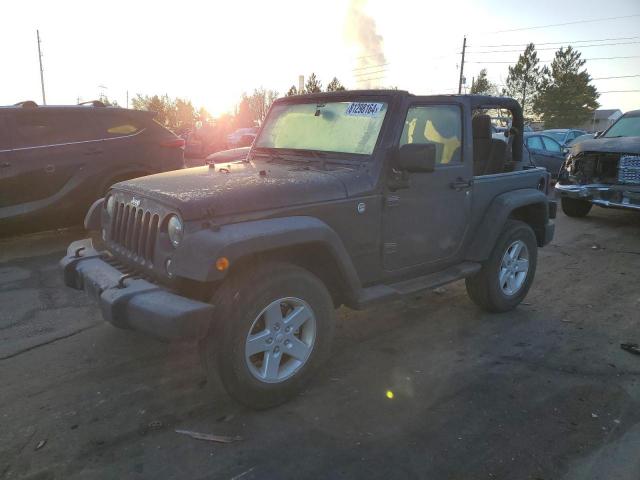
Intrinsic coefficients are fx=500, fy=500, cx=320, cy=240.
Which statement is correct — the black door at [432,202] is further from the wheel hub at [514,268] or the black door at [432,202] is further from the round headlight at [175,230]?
the round headlight at [175,230]

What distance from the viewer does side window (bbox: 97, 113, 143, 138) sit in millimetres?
6852

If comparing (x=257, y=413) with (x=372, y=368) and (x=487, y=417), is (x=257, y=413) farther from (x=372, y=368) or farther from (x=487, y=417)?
(x=487, y=417)

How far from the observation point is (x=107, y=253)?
3582 millimetres

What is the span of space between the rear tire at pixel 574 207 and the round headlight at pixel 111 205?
8.23m

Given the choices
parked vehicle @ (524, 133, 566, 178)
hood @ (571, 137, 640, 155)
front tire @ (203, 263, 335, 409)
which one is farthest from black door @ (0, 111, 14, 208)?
parked vehicle @ (524, 133, 566, 178)

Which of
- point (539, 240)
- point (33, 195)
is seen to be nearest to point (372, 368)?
point (539, 240)

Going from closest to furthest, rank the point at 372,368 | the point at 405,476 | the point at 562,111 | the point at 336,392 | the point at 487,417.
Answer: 1. the point at 405,476
2. the point at 487,417
3. the point at 336,392
4. the point at 372,368
5. the point at 562,111

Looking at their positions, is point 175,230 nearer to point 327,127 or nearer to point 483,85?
point 327,127

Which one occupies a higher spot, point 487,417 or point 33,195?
point 33,195

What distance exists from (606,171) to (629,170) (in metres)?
0.59

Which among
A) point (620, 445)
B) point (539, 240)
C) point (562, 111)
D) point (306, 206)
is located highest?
point (562, 111)

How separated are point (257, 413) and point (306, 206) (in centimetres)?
129

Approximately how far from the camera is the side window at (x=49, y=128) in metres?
6.25

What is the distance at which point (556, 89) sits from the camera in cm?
5134
